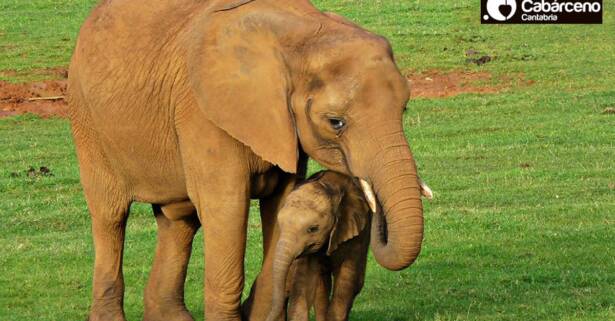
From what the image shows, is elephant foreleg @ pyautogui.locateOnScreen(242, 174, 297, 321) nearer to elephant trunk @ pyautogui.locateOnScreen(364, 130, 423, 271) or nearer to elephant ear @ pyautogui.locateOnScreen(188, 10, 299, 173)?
elephant ear @ pyautogui.locateOnScreen(188, 10, 299, 173)

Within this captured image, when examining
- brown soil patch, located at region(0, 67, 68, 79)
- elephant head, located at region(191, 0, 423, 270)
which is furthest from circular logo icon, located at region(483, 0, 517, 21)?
elephant head, located at region(191, 0, 423, 270)

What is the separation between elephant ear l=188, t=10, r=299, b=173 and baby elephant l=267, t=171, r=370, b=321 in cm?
50

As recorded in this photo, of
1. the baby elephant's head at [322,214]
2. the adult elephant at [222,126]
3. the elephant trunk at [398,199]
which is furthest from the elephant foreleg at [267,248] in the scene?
the elephant trunk at [398,199]

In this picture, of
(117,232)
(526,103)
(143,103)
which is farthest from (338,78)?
(526,103)

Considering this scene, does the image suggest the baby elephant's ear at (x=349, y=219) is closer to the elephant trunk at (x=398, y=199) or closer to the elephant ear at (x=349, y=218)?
the elephant ear at (x=349, y=218)

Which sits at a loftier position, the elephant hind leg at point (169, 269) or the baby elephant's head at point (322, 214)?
the baby elephant's head at point (322, 214)

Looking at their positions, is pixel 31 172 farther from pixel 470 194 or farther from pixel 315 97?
pixel 315 97

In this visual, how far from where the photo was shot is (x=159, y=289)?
40.8ft

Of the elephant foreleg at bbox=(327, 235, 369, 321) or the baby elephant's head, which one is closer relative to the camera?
the baby elephant's head

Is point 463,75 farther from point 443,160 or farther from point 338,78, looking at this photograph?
point 338,78

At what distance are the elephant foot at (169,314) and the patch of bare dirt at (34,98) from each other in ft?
53.5

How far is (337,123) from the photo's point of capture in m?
9.83

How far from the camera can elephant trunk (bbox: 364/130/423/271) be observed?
30.9ft

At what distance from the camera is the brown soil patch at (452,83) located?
28969 millimetres
